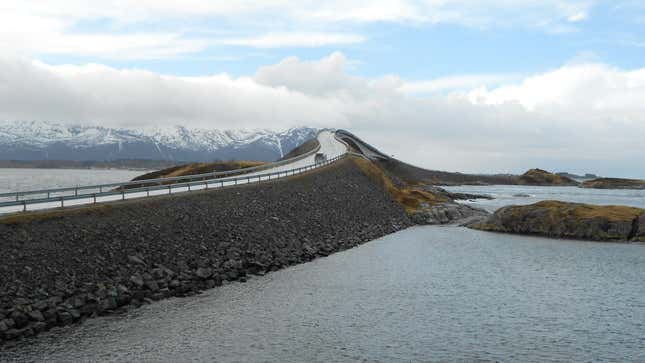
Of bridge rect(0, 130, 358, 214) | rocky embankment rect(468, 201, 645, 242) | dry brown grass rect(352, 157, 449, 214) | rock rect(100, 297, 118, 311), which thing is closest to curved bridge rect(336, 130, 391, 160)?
bridge rect(0, 130, 358, 214)

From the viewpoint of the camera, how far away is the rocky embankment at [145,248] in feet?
92.3

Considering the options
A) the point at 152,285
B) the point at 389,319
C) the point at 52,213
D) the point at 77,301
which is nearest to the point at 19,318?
the point at 77,301

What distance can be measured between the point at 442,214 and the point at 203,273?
50.5 metres

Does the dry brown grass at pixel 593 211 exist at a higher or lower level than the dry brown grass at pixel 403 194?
lower

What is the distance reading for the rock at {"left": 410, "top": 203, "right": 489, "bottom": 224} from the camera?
79.6 m

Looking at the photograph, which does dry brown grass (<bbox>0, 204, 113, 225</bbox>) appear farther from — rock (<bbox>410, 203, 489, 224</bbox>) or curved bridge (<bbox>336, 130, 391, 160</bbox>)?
curved bridge (<bbox>336, 130, 391, 160</bbox>)

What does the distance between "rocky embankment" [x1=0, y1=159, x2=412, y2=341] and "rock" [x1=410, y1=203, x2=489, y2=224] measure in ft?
68.8

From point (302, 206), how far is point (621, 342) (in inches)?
1412

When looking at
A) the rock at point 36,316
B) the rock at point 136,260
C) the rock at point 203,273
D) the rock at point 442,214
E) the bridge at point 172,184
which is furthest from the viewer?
the rock at point 442,214

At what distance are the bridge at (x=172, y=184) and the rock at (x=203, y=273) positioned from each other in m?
8.52

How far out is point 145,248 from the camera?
35.9 metres

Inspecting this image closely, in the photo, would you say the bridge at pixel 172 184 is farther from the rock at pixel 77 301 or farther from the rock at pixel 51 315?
the rock at pixel 51 315

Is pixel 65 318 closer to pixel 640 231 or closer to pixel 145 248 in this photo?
pixel 145 248

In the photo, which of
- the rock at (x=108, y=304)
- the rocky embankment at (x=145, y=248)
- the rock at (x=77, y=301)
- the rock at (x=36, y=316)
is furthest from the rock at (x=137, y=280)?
the rock at (x=36, y=316)
